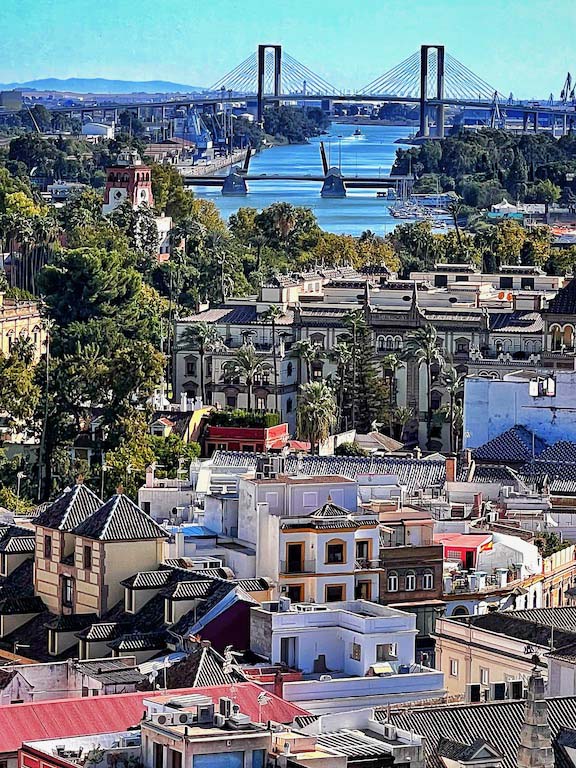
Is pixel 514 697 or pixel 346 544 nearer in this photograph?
pixel 514 697

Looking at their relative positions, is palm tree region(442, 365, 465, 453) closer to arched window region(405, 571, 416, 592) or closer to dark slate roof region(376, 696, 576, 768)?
arched window region(405, 571, 416, 592)

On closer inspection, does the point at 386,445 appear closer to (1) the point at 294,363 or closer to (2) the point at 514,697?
(1) the point at 294,363

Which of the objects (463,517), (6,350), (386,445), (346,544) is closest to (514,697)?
(346,544)

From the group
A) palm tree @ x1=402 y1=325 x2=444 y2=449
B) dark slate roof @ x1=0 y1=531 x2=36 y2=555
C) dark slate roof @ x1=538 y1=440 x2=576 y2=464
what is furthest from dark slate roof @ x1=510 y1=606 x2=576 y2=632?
palm tree @ x1=402 y1=325 x2=444 y2=449

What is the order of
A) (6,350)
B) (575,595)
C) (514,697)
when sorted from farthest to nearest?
(6,350), (575,595), (514,697)

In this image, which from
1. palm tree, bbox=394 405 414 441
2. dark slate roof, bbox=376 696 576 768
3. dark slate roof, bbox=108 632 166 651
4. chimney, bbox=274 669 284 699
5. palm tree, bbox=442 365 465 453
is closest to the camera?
dark slate roof, bbox=376 696 576 768

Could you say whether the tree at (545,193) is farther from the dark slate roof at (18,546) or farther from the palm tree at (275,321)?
the dark slate roof at (18,546)

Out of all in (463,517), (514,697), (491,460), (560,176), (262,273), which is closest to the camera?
(514,697)

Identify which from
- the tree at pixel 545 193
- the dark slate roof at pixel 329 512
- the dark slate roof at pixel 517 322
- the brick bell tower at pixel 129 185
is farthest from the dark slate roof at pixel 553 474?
the tree at pixel 545 193
